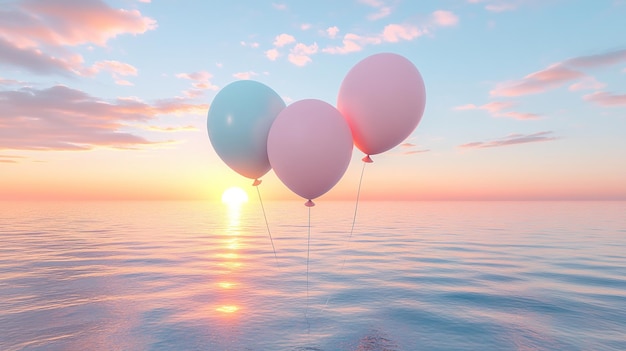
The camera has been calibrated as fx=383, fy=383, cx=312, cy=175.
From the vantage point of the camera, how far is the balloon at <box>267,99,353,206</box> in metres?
5.30

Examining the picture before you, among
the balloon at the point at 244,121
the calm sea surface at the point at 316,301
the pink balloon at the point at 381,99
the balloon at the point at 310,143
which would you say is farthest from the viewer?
the calm sea surface at the point at 316,301

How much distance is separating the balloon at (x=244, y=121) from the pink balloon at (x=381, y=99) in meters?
1.17

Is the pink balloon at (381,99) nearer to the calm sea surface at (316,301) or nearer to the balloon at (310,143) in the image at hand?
the balloon at (310,143)

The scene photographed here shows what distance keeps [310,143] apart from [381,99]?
4.01 feet

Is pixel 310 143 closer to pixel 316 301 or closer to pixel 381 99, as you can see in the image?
pixel 381 99

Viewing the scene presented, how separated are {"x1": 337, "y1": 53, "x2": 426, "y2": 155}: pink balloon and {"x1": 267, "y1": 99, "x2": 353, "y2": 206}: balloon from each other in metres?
0.33

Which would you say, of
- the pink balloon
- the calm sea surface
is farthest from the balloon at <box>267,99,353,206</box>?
the calm sea surface

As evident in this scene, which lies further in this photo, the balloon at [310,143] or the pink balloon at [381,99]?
the pink balloon at [381,99]

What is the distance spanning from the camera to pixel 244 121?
19.1 feet

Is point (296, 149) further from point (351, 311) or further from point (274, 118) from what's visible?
point (351, 311)

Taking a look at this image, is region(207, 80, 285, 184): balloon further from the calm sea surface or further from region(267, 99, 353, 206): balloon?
the calm sea surface

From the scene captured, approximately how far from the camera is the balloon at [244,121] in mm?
5828

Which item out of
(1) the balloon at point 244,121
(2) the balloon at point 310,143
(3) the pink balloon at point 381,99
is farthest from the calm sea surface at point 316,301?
(3) the pink balloon at point 381,99

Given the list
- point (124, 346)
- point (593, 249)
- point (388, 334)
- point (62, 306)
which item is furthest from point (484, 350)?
point (593, 249)
